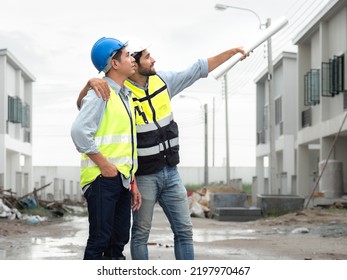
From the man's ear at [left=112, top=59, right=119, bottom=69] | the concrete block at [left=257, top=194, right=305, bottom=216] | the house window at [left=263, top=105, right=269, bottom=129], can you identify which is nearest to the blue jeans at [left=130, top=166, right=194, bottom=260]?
the man's ear at [left=112, top=59, right=119, bottom=69]

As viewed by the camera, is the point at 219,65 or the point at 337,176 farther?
the point at 337,176

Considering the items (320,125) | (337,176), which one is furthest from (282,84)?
(337,176)

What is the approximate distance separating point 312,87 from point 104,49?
25455 mm

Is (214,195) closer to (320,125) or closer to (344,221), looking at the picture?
(320,125)

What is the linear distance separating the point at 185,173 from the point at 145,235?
5633 cm

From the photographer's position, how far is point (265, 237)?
46.2 ft

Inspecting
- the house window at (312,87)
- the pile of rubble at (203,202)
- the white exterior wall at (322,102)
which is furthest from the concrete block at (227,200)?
the house window at (312,87)

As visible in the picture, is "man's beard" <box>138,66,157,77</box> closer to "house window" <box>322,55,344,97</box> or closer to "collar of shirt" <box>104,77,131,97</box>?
"collar of shirt" <box>104,77,131,97</box>

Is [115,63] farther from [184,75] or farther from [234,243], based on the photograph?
[234,243]

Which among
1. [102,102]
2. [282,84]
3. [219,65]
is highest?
[282,84]

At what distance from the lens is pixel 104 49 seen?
484 cm

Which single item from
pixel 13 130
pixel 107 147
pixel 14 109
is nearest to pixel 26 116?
pixel 13 130

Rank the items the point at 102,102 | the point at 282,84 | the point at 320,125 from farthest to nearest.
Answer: the point at 282,84
the point at 320,125
the point at 102,102

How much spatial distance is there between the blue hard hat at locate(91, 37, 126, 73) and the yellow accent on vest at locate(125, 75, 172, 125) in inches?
17.4
